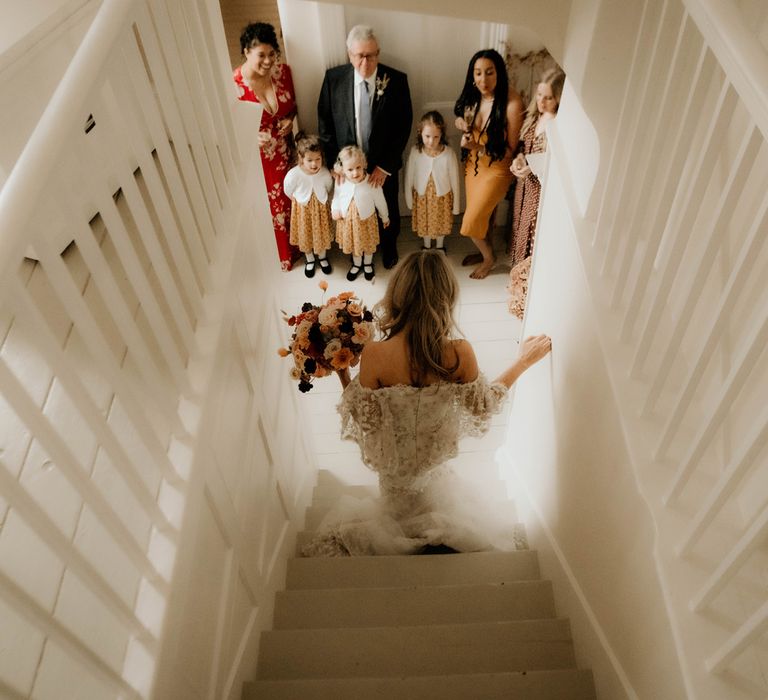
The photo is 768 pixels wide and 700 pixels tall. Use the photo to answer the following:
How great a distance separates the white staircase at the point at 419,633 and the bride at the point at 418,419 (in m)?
0.16

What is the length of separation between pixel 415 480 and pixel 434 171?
233 centimetres

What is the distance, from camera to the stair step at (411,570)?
2.62 meters

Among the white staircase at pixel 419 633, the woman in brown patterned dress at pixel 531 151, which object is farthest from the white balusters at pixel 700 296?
the woman in brown patterned dress at pixel 531 151

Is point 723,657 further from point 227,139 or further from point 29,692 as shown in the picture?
point 227,139

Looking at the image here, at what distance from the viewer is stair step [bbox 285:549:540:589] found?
8.61ft

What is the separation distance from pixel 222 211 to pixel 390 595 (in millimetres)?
1673

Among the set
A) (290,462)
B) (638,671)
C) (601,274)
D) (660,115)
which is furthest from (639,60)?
(290,462)

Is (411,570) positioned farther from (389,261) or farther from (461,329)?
(389,261)

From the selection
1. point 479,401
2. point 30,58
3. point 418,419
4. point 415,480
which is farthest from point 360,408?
point 30,58

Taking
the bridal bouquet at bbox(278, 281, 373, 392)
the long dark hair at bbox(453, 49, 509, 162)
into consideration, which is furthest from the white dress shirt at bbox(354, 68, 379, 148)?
the bridal bouquet at bbox(278, 281, 373, 392)

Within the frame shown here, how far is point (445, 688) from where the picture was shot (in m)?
2.04

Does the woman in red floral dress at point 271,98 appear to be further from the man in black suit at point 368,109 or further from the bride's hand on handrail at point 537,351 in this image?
the bride's hand on handrail at point 537,351

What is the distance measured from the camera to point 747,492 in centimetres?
142

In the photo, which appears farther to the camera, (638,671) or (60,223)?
(60,223)
